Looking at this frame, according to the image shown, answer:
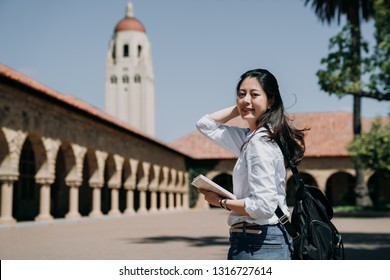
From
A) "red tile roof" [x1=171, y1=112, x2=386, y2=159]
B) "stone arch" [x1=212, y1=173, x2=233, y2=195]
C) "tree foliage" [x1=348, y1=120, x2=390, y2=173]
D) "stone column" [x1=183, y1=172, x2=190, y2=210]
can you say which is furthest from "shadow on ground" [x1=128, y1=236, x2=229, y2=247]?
"stone arch" [x1=212, y1=173, x2=233, y2=195]

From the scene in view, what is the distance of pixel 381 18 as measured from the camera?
60.1ft

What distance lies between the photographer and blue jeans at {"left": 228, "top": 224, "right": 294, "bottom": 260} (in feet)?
7.82

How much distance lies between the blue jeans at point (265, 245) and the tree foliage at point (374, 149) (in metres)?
24.3

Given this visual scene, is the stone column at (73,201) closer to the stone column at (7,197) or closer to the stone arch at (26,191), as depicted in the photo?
the stone arch at (26,191)

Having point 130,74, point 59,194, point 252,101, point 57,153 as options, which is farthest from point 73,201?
→ point 130,74

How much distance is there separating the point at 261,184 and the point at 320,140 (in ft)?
134

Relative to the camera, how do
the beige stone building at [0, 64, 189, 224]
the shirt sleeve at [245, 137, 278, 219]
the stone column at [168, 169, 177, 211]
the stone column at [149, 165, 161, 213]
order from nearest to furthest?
the shirt sleeve at [245, 137, 278, 219], the beige stone building at [0, 64, 189, 224], the stone column at [149, 165, 161, 213], the stone column at [168, 169, 177, 211]

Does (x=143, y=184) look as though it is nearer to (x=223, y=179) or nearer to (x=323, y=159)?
(x=223, y=179)

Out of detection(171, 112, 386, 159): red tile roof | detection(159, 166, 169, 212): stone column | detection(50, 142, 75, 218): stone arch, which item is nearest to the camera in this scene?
detection(50, 142, 75, 218): stone arch

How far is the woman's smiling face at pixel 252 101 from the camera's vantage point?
2.53 metres

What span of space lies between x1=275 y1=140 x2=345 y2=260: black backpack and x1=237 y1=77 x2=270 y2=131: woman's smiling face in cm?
32

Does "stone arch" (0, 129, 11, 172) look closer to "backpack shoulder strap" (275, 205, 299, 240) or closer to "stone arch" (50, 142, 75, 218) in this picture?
"stone arch" (50, 142, 75, 218)
